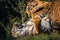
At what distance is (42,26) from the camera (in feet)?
45.6

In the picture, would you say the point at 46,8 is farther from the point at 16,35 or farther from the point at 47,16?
the point at 16,35

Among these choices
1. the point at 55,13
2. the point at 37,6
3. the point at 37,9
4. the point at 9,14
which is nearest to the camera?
the point at 55,13

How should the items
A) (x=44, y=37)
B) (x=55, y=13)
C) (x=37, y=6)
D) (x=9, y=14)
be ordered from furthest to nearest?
(x=9, y=14), (x=37, y=6), (x=55, y=13), (x=44, y=37)

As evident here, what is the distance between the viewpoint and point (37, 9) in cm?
1455

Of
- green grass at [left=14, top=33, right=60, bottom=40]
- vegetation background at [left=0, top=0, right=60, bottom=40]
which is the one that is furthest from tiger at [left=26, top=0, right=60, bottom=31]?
vegetation background at [left=0, top=0, right=60, bottom=40]

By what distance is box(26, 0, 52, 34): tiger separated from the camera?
14126 mm

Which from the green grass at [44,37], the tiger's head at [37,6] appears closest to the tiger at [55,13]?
the tiger's head at [37,6]

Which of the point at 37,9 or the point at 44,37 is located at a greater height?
the point at 37,9

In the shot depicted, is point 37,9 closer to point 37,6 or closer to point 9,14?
point 37,6

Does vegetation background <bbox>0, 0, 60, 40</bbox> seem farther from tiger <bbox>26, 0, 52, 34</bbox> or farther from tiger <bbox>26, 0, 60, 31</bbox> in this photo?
tiger <bbox>26, 0, 60, 31</bbox>

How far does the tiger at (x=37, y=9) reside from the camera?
14126 mm

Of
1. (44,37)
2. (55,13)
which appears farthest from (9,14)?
(44,37)

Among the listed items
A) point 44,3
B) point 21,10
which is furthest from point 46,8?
point 21,10

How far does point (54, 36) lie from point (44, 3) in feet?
6.56
